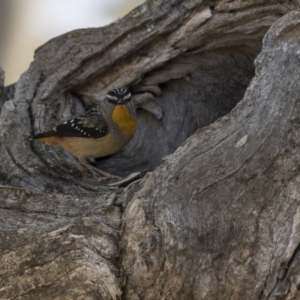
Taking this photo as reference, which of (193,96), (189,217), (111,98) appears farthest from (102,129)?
(189,217)

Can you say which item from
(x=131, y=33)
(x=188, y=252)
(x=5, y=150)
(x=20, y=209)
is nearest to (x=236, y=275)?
(x=188, y=252)

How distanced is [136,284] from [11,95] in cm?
243

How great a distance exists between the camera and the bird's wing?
5.27 metres

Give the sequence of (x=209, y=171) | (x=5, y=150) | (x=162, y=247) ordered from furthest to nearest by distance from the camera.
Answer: (x=5, y=150) < (x=209, y=171) < (x=162, y=247)

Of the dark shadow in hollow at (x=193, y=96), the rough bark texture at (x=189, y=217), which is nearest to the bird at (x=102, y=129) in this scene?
the dark shadow in hollow at (x=193, y=96)

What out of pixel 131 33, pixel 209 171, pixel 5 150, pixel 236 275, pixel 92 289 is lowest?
pixel 236 275

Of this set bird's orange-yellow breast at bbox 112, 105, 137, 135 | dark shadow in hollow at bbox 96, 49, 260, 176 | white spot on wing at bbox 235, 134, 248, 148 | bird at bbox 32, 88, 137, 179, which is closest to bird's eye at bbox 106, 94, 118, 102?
bird at bbox 32, 88, 137, 179

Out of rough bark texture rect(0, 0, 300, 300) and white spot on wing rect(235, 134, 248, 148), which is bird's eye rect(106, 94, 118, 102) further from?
white spot on wing rect(235, 134, 248, 148)

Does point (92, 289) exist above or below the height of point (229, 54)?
below

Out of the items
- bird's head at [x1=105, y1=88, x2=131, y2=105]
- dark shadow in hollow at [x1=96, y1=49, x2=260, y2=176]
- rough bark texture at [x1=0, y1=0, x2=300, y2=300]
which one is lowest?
rough bark texture at [x1=0, y1=0, x2=300, y2=300]

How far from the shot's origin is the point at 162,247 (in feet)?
11.9

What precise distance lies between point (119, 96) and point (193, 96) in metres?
0.57

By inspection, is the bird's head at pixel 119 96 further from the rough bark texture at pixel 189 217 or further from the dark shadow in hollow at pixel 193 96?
the rough bark texture at pixel 189 217

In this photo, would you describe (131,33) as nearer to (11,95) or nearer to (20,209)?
(11,95)
